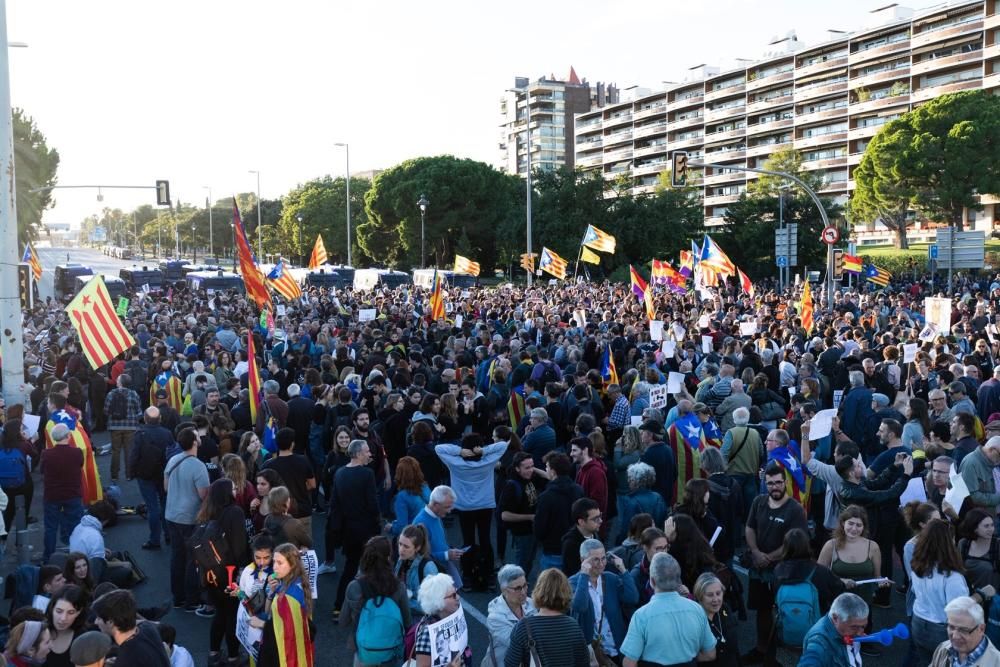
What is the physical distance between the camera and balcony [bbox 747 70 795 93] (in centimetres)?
9162

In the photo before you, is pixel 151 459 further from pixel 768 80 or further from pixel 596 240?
pixel 768 80

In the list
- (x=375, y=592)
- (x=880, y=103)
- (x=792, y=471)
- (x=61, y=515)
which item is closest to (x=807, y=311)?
(x=792, y=471)

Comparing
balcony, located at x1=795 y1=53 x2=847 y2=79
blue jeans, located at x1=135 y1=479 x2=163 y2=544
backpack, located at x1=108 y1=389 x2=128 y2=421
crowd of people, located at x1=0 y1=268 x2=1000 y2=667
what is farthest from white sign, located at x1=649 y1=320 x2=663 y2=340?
balcony, located at x1=795 y1=53 x2=847 y2=79

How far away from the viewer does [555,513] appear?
7.34 metres

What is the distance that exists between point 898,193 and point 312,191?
2232 inches

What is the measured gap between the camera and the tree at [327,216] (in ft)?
295

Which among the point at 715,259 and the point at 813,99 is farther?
the point at 813,99

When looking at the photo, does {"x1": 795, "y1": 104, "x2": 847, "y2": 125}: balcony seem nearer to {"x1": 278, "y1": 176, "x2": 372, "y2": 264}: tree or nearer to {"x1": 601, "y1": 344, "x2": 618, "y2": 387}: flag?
{"x1": 278, "y1": 176, "x2": 372, "y2": 264}: tree

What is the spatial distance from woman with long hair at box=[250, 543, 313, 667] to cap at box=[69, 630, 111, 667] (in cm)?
101

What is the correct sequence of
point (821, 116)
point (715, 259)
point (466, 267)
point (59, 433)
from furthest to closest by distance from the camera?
point (821, 116), point (466, 267), point (715, 259), point (59, 433)

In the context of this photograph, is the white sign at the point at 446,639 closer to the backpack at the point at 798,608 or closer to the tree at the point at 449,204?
the backpack at the point at 798,608

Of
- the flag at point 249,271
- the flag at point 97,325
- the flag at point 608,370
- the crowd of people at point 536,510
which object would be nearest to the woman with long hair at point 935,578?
the crowd of people at point 536,510

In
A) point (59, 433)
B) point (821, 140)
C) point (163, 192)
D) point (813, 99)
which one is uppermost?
point (813, 99)

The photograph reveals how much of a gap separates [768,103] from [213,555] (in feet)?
311
